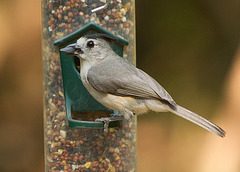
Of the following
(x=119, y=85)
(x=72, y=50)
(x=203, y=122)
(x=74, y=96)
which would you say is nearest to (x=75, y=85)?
(x=74, y=96)

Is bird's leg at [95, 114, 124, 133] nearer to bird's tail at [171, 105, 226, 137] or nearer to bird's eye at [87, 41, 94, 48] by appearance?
bird's tail at [171, 105, 226, 137]

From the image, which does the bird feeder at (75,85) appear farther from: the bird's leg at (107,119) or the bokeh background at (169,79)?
the bokeh background at (169,79)

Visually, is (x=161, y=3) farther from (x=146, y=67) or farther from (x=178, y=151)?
(x=178, y=151)

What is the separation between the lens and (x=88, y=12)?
6.75 metres

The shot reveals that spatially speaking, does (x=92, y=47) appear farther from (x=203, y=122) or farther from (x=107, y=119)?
(x=203, y=122)

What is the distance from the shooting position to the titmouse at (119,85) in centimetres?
650

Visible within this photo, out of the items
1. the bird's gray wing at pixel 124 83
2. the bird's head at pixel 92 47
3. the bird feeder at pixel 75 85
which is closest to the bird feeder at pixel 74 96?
the bird feeder at pixel 75 85

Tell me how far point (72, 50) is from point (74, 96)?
46cm

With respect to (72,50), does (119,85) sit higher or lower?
lower

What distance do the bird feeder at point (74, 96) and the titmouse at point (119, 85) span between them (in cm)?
16

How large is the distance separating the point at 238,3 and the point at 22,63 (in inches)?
108

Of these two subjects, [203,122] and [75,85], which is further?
[75,85]

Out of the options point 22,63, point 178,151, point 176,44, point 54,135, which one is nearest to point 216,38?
point 176,44

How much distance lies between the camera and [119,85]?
652cm
